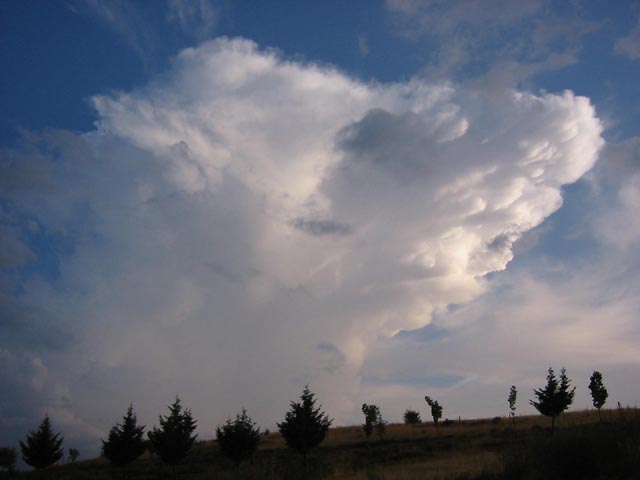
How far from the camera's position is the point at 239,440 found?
41.0 metres

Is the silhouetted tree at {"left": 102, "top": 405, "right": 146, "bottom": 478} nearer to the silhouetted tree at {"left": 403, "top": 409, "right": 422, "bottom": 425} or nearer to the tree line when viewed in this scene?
the tree line

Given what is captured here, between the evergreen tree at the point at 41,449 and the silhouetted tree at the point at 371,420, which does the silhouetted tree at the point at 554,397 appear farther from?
the evergreen tree at the point at 41,449

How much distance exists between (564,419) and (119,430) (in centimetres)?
4464

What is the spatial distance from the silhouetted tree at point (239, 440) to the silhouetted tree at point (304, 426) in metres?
2.39

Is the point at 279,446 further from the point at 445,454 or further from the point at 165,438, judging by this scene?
the point at 445,454

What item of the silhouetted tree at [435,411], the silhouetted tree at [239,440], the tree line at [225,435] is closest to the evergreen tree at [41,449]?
the tree line at [225,435]

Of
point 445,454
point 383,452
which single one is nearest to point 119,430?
point 383,452

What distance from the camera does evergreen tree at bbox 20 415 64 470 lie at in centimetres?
5131

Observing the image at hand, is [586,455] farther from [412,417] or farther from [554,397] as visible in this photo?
[412,417]

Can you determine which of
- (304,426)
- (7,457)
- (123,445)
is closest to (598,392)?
(304,426)

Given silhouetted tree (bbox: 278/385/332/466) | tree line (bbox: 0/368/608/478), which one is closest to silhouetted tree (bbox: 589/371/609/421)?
tree line (bbox: 0/368/608/478)

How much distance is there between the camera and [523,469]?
60.4ft

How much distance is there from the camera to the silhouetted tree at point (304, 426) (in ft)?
133

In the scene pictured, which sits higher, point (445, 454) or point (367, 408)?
point (367, 408)
